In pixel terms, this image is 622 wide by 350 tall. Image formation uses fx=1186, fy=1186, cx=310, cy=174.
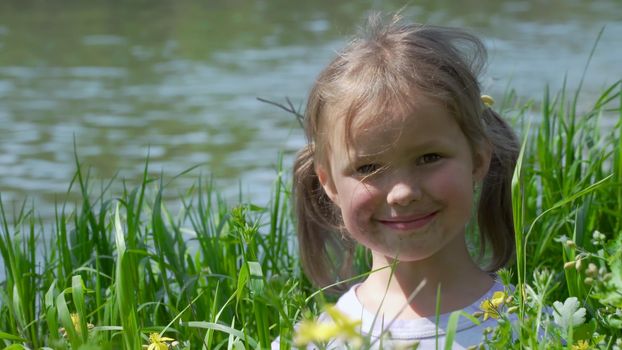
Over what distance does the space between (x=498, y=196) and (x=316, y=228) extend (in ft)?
1.40

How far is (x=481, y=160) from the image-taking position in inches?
92.8

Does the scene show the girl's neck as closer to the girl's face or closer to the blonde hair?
the girl's face

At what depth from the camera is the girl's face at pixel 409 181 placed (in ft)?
7.16

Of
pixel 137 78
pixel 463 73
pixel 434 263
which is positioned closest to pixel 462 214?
pixel 434 263

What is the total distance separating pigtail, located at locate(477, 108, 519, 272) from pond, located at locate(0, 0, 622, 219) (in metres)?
0.23

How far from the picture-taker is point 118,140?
252 inches

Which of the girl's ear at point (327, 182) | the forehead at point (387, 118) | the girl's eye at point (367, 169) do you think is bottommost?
the girl's ear at point (327, 182)

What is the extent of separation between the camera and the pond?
5.82m

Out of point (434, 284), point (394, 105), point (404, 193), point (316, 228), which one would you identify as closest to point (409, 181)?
point (404, 193)

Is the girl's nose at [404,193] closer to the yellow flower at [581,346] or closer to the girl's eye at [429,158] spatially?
the girl's eye at [429,158]

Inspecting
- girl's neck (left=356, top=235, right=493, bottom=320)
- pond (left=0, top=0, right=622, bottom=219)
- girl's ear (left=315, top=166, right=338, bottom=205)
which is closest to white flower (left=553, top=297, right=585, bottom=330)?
girl's neck (left=356, top=235, right=493, bottom=320)

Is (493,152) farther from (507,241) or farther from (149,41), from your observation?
(149,41)

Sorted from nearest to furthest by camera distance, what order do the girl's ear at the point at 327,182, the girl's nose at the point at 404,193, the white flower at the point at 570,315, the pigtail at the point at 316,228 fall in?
the white flower at the point at 570,315 → the girl's nose at the point at 404,193 → the girl's ear at the point at 327,182 → the pigtail at the point at 316,228

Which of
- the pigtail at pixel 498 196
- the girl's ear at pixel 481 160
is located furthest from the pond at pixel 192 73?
the girl's ear at pixel 481 160
